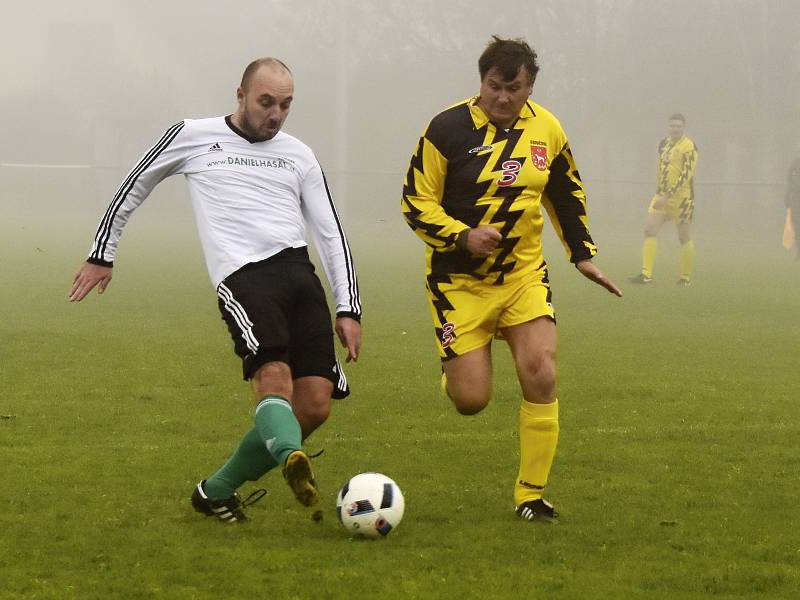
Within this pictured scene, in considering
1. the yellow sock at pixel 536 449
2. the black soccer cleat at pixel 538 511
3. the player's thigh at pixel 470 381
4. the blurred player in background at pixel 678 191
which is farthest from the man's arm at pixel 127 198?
the blurred player in background at pixel 678 191

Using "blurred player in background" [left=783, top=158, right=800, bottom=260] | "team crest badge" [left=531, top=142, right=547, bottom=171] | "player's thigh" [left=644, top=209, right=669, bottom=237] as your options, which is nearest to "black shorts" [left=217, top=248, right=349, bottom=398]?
"team crest badge" [left=531, top=142, right=547, bottom=171]

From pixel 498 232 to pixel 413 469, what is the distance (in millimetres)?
1601

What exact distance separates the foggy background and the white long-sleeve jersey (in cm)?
2972

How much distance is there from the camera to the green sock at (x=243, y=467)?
571 cm

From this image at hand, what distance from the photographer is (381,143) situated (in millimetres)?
51062

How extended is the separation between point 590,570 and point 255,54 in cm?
5597

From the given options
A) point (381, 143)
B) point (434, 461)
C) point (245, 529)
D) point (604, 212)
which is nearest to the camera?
point (245, 529)

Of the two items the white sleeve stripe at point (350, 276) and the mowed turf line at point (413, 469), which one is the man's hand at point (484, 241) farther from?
the mowed turf line at point (413, 469)

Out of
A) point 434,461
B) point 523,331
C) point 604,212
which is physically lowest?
point 604,212

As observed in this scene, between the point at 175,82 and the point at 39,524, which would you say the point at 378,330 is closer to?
the point at 39,524

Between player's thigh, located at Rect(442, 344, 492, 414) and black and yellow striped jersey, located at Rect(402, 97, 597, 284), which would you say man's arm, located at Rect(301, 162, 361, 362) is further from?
player's thigh, located at Rect(442, 344, 492, 414)

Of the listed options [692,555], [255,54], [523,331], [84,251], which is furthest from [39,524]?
[255,54]

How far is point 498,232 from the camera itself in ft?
19.4

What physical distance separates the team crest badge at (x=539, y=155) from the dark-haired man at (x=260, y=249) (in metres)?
0.88
